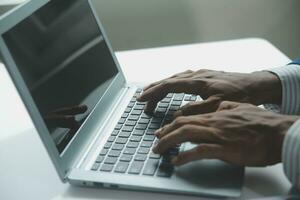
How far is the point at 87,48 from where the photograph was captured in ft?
2.81

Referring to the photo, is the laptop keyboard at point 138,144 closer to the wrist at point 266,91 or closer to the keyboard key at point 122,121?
the keyboard key at point 122,121

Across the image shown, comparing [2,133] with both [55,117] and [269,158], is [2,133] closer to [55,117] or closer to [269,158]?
[55,117]

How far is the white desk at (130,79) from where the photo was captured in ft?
1.93

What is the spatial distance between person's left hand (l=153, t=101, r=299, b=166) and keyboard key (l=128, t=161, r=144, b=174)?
1.3 inches

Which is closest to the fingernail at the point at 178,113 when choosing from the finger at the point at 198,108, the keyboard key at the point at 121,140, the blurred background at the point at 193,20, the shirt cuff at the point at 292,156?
the finger at the point at 198,108

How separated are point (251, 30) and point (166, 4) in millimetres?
357

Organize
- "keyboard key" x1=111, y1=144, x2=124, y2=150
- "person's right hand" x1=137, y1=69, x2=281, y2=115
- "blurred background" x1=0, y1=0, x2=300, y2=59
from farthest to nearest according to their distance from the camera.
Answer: "blurred background" x1=0, y1=0, x2=300, y2=59, "person's right hand" x1=137, y1=69, x2=281, y2=115, "keyboard key" x1=111, y1=144, x2=124, y2=150

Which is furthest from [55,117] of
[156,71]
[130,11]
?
[130,11]

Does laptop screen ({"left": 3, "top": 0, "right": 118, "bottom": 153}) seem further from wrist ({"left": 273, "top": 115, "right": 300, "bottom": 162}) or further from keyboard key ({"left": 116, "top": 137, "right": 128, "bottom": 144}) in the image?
wrist ({"left": 273, "top": 115, "right": 300, "bottom": 162})

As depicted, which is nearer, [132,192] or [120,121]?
[132,192]

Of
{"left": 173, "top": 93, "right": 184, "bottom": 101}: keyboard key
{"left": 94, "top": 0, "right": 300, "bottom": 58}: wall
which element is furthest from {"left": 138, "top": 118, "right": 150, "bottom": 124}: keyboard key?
{"left": 94, "top": 0, "right": 300, "bottom": 58}: wall

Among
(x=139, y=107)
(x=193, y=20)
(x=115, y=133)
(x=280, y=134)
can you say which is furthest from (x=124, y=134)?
(x=193, y=20)

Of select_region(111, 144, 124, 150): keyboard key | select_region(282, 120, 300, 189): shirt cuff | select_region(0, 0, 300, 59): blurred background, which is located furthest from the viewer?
select_region(0, 0, 300, 59): blurred background

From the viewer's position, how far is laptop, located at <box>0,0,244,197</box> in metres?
0.58
